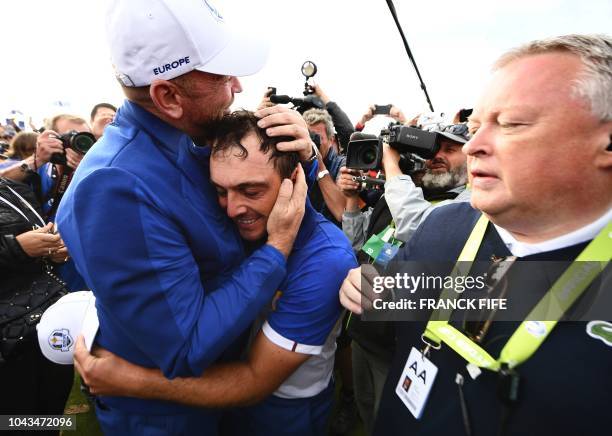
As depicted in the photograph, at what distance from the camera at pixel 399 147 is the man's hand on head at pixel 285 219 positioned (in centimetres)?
110

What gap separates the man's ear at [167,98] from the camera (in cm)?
108

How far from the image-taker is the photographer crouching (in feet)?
6.34

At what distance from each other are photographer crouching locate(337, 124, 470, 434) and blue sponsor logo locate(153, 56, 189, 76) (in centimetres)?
A: 138

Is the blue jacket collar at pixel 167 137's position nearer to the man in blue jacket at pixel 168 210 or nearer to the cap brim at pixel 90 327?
the man in blue jacket at pixel 168 210

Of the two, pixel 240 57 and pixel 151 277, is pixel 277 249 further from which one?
pixel 240 57

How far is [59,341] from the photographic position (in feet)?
5.02

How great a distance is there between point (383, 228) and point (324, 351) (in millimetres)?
1092

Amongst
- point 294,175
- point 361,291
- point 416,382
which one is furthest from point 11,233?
point 416,382

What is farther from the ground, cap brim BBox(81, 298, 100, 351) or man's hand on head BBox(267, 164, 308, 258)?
man's hand on head BBox(267, 164, 308, 258)

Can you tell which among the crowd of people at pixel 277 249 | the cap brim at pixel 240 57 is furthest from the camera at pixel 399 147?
the cap brim at pixel 240 57

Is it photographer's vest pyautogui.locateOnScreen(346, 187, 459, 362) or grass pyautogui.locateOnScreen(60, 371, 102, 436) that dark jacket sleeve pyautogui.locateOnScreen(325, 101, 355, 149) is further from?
grass pyautogui.locateOnScreen(60, 371, 102, 436)

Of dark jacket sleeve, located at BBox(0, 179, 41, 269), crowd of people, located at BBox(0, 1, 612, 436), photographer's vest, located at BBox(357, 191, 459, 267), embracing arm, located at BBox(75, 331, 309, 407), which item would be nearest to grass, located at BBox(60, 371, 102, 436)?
dark jacket sleeve, located at BBox(0, 179, 41, 269)

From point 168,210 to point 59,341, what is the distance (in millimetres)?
1067

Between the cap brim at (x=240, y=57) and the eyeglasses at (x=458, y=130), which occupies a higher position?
the cap brim at (x=240, y=57)
